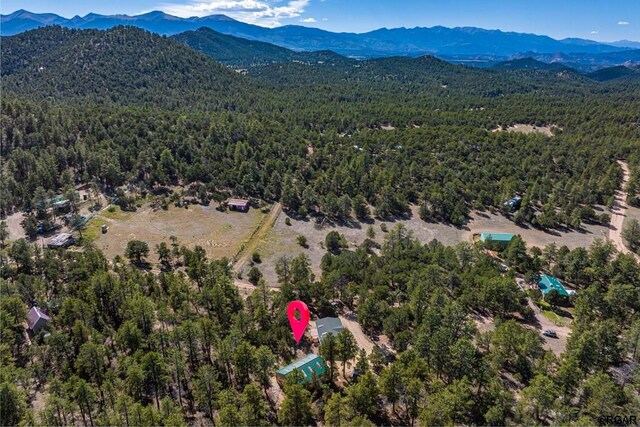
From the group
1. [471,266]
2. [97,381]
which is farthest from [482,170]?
[97,381]

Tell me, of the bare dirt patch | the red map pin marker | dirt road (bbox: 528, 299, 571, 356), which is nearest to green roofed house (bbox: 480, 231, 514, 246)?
dirt road (bbox: 528, 299, 571, 356)

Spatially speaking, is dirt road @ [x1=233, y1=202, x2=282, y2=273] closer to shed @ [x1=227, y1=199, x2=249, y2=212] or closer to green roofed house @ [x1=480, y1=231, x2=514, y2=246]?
shed @ [x1=227, y1=199, x2=249, y2=212]

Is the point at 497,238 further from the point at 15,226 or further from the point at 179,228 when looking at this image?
the point at 15,226

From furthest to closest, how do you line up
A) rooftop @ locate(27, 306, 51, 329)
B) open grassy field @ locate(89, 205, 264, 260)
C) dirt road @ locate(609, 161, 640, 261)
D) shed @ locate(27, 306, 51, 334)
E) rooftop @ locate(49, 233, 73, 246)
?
dirt road @ locate(609, 161, 640, 261), open grassy field @ locate(89, 205, 264, 260), rooftop @ locate(49, 233, 73, 246), rooftop @ locate(27, 306, 51, 329), shed @ locate(27, 306, 51, 334)

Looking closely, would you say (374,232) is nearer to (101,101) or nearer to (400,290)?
(400,290)

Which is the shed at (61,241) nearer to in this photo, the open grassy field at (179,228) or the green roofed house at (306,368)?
the open grassy field at (179,228)

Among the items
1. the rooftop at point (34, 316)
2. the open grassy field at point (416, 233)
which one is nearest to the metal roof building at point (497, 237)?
the open grassy field at point (416, 233)
